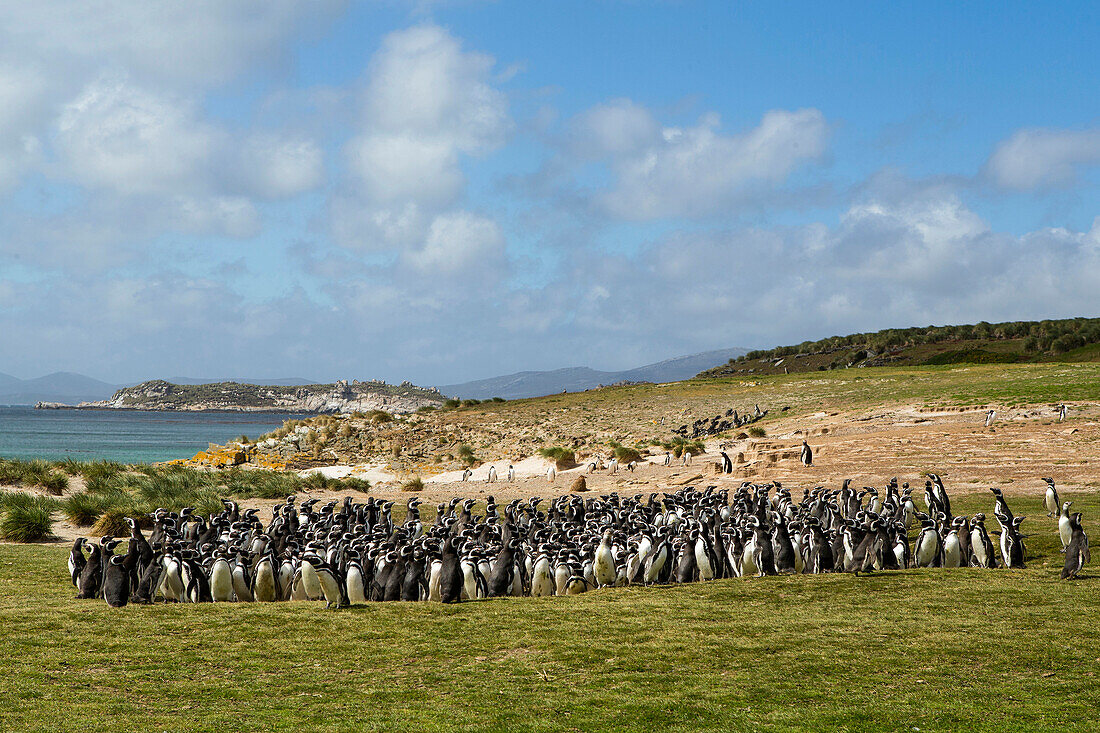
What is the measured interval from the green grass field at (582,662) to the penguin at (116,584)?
0.73 ft

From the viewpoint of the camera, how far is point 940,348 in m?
83.4

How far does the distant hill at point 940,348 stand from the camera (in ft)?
236

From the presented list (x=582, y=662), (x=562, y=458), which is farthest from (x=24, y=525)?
(x=562, y=458)

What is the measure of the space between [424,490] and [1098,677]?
23.5 meters

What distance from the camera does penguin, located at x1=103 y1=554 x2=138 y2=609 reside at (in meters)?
10.2

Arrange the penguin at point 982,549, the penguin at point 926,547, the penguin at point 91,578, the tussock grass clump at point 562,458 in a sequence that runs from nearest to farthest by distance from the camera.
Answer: the penguin at point 91,578 < the penguin at point 982,549 < the penguin at point 926,547 < the tussock grass clump at point 562,458

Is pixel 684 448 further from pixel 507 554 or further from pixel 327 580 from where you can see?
pixel 327 580

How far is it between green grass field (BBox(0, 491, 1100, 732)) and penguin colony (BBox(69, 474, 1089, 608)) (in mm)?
629

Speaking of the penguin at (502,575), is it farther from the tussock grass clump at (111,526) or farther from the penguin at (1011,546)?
the tussock grass clump at (111,526)

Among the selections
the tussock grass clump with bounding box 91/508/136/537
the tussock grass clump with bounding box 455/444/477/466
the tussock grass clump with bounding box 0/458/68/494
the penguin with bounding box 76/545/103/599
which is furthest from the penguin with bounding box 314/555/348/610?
the tussock grass clump with bounding box 455/444/477/466

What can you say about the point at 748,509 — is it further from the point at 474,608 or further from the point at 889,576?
the point at 474,608

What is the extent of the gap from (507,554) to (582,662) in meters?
4.24

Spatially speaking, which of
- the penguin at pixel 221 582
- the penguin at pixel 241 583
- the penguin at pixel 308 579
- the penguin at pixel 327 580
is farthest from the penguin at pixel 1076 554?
the penguin at pixel 221 582

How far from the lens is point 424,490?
28.7 meters
